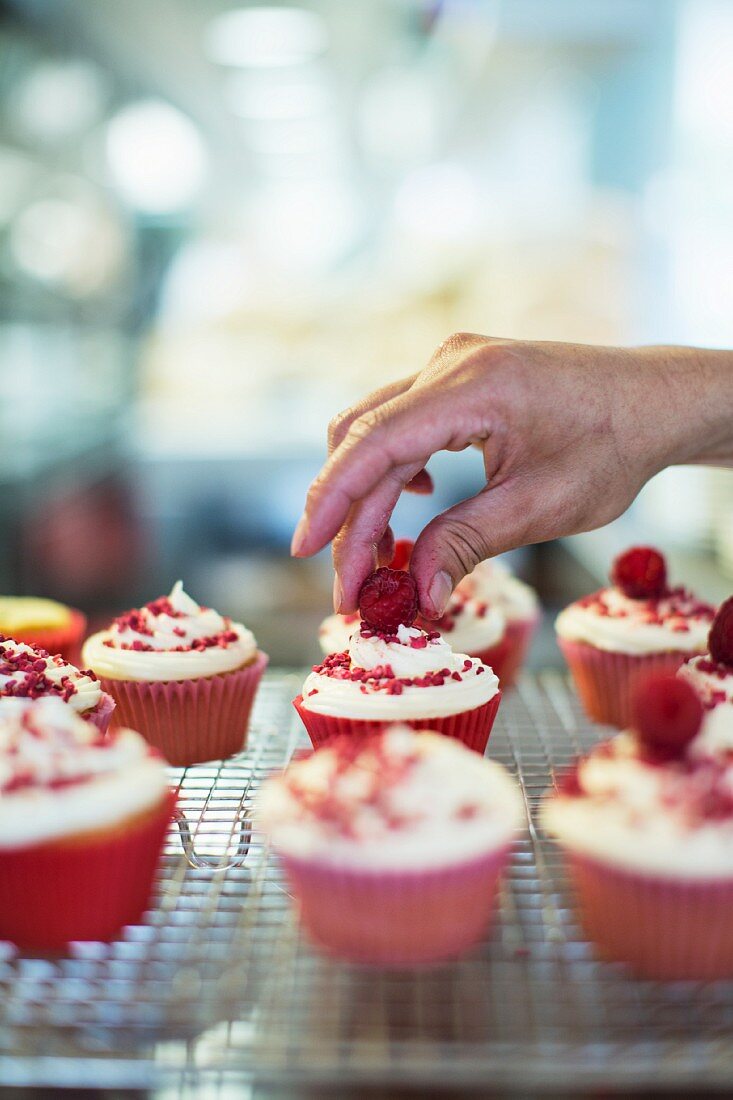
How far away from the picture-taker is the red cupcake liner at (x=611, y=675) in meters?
2.74

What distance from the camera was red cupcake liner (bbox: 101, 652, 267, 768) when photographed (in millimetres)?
2527

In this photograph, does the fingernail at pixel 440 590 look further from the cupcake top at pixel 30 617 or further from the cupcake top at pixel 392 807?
the cupcake top at pixel 30 617

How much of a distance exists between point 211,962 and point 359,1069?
13.3 inches

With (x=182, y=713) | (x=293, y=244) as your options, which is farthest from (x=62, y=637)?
(x=293, y=244)

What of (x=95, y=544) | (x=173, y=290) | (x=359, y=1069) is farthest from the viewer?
(x=173, y=290)

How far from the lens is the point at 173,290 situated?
322 inches

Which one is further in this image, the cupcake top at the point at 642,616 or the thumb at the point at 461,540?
the cupcake top at the point at 642,616

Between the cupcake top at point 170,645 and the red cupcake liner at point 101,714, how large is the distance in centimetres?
31

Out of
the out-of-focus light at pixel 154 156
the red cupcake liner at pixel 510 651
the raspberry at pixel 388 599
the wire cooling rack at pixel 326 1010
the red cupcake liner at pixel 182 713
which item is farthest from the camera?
the out-of-focus light at pixel 154 156

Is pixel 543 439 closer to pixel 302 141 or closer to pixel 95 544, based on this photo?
pixel 95 544

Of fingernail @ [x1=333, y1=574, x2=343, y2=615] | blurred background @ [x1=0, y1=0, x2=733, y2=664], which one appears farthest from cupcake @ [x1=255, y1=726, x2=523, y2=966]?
blurred background @ [x1=0, y1=0, x2=733, y2=664]

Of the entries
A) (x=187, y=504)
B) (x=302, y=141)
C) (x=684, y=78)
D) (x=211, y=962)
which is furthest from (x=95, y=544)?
(x=211, y=962)

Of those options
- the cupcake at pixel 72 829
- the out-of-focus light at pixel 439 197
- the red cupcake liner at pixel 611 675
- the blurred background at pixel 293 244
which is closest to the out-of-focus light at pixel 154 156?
the blurred background at pixel 293 244

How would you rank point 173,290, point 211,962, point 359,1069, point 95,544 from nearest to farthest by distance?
1. point 359,1069
2. point 211,962
3. point 95,544
4. point 173,290
